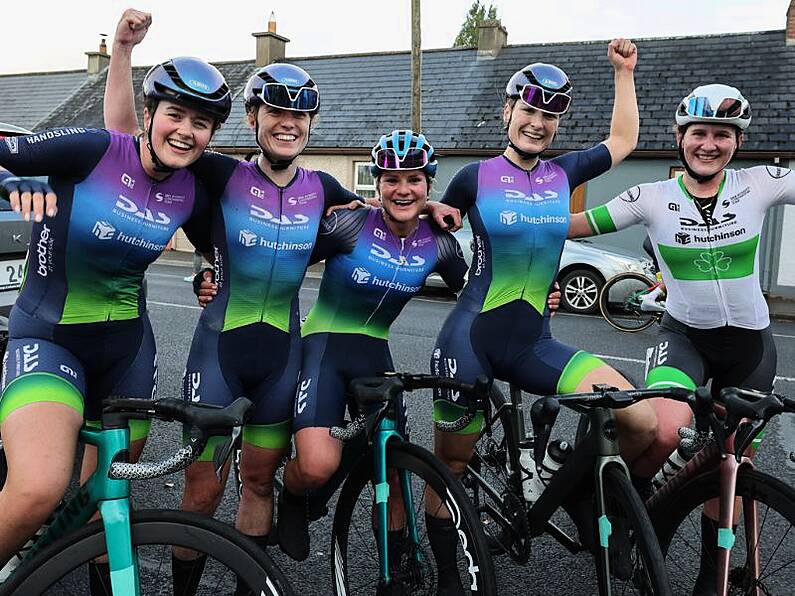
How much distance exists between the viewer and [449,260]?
11.4 ft

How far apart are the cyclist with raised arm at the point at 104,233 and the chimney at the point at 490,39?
2038 cm

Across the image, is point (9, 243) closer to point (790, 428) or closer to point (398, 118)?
point (790, 428)

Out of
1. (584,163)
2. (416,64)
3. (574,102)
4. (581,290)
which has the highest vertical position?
(416,64)

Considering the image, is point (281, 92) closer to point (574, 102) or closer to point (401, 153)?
point (401, 153)

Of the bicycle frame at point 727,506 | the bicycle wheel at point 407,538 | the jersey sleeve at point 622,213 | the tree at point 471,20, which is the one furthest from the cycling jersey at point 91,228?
the tree at point 471,20

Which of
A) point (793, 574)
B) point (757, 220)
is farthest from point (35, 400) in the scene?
point (793, 574)

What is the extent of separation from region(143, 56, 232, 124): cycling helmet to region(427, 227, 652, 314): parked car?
9.98 metres

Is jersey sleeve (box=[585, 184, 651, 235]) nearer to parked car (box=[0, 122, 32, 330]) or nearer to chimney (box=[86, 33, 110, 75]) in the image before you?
parked car (box=[0, 122, 32, 330])

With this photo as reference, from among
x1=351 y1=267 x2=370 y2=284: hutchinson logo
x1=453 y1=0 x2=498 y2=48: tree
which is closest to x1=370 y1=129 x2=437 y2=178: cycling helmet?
x1=351 y1=267 x2=370 y2=284: hutchinson logo

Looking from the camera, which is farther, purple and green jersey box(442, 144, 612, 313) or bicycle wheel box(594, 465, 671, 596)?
purple and green jersey box(442, 144, 612, 313)

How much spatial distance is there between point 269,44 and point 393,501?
80.5 ft

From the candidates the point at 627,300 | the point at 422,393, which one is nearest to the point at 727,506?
→ the point at 422,393

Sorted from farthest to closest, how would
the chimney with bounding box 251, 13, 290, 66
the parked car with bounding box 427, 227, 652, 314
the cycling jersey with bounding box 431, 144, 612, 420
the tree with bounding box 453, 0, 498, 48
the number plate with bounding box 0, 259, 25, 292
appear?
the tree with bounding box 453, 0, 498, 48, the chimney with bounding box 251, 13, 290, 66, the parked car with bounding box 427, 227, 652, 314, the number plate with bounding box 0, 259, 25, 292, the cycling jersey with bounding box 431, 144, 612, 420

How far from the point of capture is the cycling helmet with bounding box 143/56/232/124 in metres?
2.70
